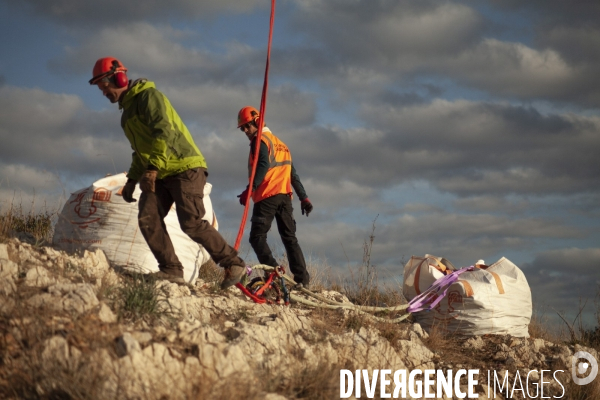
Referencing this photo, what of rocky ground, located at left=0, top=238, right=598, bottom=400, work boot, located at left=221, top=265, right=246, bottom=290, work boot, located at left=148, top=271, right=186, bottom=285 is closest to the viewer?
rocky ground, located at left=0, top=238, right=598, bottom=400

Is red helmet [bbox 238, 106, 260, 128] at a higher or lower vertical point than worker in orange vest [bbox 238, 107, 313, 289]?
higher

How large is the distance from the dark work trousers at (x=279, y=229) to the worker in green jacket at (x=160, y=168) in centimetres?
171

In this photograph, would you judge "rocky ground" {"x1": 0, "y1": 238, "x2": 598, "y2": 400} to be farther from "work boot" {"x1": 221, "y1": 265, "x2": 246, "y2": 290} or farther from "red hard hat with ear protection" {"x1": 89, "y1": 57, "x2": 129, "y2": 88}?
"red hard hat with ear protection" {"x1": 89, "y1": 57, "x2": 129, "y2": 88}

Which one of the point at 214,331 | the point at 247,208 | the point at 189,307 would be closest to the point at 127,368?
the point at 214,331

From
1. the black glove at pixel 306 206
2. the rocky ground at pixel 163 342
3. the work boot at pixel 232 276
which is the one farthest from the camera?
the black glove at pixel 306 206

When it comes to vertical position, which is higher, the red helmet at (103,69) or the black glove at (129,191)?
the red helmet at (103,69)

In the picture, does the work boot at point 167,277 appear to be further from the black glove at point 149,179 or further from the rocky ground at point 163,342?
the black glove at point 149,179

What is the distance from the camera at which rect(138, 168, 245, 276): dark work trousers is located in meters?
5.32

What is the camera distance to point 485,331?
6.73 m

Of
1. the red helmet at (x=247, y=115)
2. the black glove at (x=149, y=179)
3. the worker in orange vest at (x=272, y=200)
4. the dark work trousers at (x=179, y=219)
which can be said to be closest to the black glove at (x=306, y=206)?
the worker in orange vest at (x=272, y=200)

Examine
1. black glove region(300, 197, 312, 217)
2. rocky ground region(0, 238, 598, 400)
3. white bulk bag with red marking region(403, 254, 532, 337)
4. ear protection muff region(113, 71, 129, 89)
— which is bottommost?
rocky ground region(0, 238, 598, 400)

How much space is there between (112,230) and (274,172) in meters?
2.10

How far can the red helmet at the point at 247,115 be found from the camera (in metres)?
7.37

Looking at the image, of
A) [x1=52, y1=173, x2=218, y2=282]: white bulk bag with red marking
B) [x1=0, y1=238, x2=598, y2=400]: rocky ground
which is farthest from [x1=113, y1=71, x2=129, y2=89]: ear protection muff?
[x1=0, y1=238, x2=598, y2=400]: rocky ground
